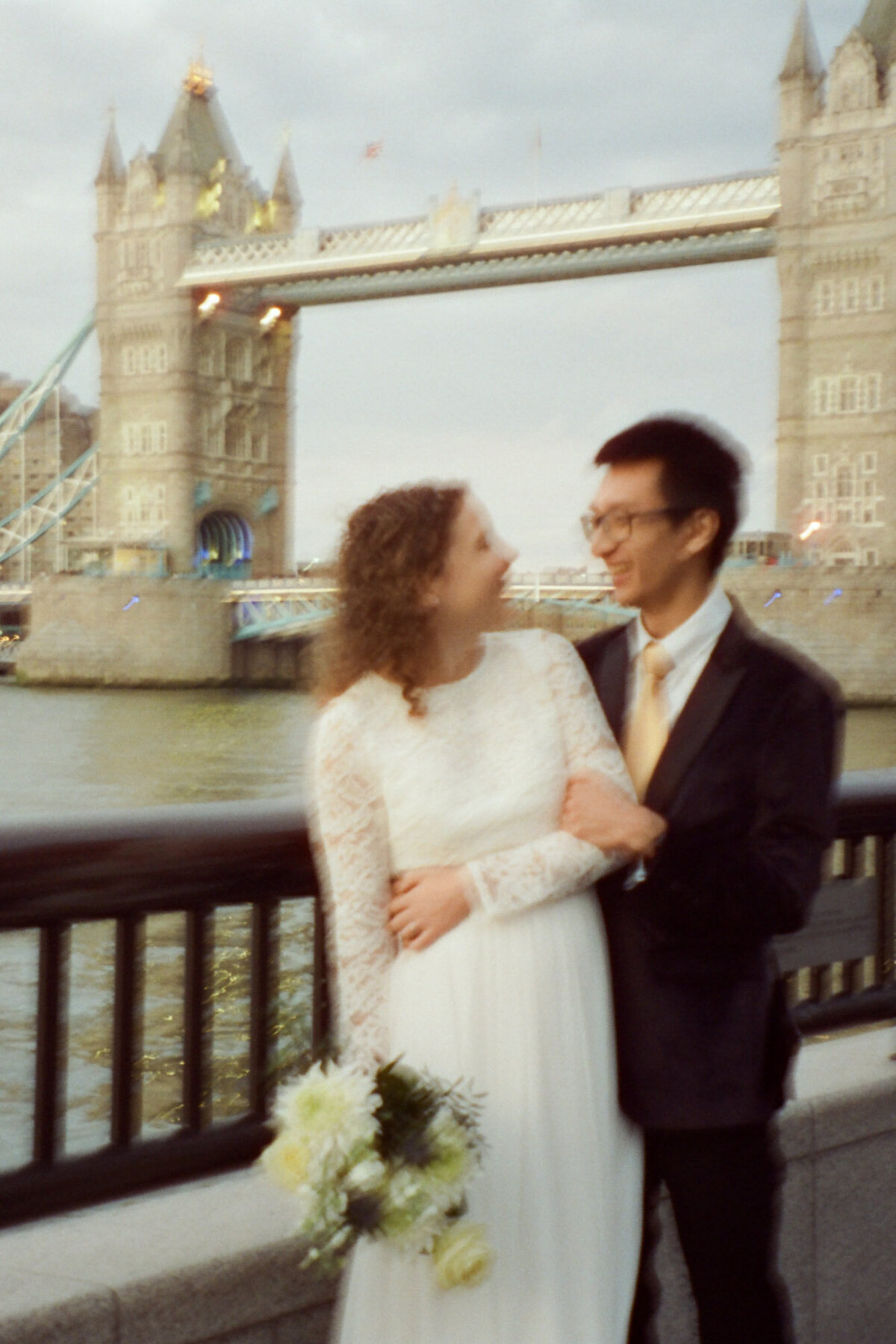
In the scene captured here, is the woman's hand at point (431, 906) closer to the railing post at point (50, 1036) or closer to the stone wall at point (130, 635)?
the railing post at point (50, 1036)

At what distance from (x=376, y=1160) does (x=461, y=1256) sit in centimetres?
10

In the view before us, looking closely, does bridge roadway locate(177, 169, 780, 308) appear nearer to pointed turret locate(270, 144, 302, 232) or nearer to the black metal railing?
pointed turret locate(270, 144, 302, 232)

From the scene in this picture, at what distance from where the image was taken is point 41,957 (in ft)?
4.83

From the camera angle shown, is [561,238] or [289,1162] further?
[561,238]

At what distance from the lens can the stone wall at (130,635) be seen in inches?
1262

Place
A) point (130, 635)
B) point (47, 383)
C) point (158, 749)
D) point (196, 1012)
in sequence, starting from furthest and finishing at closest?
point (47, 383) → point (130, 635) → point (158, 749) → point (196, 1012)

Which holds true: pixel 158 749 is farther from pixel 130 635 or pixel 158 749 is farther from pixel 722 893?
pixel 722 893

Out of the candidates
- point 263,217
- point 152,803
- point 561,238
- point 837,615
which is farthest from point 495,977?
→ point 263,217

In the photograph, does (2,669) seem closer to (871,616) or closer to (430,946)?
(871,616)

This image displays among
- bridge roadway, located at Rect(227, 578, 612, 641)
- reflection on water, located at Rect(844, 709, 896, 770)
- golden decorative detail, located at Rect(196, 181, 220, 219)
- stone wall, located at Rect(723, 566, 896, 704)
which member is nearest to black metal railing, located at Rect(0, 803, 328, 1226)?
reflection on water, located at Rect(844, 709, 896, 770)

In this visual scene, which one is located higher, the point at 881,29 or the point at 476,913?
the point at 881,29

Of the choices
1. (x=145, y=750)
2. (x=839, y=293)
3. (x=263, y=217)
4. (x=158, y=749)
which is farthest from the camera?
(x=263, y=217)

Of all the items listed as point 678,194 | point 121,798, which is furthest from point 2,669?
point 121,798

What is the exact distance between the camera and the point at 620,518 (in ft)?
4.54
